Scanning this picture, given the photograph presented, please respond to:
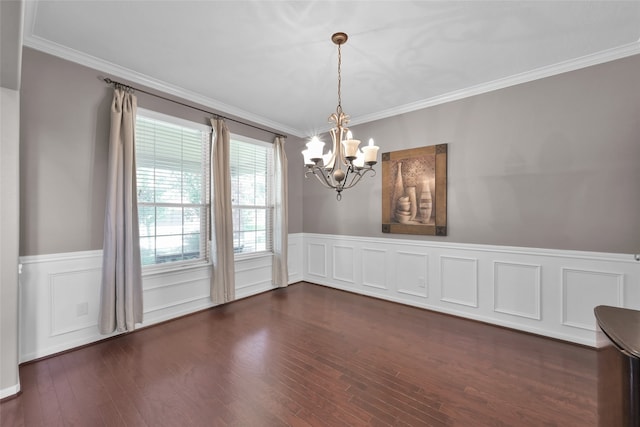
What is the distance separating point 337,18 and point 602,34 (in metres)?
2.26

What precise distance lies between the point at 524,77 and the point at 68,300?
5.15 meters

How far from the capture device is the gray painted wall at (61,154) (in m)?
2.37

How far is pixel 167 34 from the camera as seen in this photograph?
2285 mm

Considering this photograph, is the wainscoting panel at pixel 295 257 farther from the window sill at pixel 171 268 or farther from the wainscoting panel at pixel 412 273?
the wainscoting panel at pixel 412 273

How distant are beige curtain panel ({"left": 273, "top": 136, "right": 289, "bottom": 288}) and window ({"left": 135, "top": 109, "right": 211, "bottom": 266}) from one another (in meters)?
1.16

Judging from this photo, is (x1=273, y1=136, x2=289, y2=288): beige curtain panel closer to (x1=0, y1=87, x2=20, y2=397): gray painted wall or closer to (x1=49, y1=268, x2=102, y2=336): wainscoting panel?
(x1=49, y1=268, x2=102, y2=336): wainscoting panel

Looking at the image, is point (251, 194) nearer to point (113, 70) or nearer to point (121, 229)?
point (121, 229)

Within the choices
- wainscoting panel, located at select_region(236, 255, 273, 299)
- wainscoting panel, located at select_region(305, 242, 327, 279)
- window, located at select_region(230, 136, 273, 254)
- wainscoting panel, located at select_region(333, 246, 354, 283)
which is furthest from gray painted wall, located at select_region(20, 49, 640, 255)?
wainscoting panel, located at select_region(305, 242, 327, 279)

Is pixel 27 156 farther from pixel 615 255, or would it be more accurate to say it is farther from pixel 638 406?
pixel 615 255

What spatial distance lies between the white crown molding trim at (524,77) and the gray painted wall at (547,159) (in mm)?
55

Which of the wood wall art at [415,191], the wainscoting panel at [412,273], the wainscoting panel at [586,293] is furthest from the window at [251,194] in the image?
the wainscoting panel at [586,293]

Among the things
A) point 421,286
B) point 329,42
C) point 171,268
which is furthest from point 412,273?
point 171,268

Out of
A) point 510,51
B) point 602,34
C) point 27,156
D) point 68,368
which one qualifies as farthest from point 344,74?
point 68,368

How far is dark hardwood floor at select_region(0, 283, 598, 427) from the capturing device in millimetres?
1762
